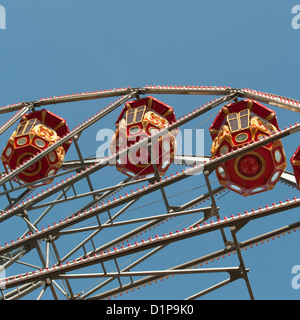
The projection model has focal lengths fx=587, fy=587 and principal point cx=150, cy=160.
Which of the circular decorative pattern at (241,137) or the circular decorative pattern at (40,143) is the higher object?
the circular decorative pattern at (40,143)

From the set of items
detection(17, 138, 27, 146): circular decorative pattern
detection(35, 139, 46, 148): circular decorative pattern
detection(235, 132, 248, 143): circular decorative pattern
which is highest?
detection(17, 138, 27, 146): circular decorative pattern

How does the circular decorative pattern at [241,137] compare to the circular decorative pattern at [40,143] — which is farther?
the circular decorative pattern at [40,143]

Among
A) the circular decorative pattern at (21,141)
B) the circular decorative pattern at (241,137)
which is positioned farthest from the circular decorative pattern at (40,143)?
the circular decorative pattern at (241,137)

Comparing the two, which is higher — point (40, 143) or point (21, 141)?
point (21, 141)

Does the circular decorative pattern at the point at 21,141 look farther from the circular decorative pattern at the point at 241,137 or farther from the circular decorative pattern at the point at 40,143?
the circular decorative pattern at the point at 241,137

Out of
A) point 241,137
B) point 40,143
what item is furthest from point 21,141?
point 241,137

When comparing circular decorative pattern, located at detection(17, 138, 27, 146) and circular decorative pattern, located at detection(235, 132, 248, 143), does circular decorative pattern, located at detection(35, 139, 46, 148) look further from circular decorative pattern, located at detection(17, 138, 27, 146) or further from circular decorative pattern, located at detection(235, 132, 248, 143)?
circular decorative pattern, located at detection(235, 132, 248, 143)

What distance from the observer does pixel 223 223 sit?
1338cm

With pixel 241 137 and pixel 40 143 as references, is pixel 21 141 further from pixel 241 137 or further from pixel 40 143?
pixel 241 137

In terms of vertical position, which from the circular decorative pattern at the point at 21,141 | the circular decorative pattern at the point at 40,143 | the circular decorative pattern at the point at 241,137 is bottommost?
the circular decorative pattern at the point at 241,137

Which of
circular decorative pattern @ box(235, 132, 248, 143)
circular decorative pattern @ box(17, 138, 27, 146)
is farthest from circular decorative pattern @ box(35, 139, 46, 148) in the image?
circular decorative pattern @ box(235, 132, 248, 143)
